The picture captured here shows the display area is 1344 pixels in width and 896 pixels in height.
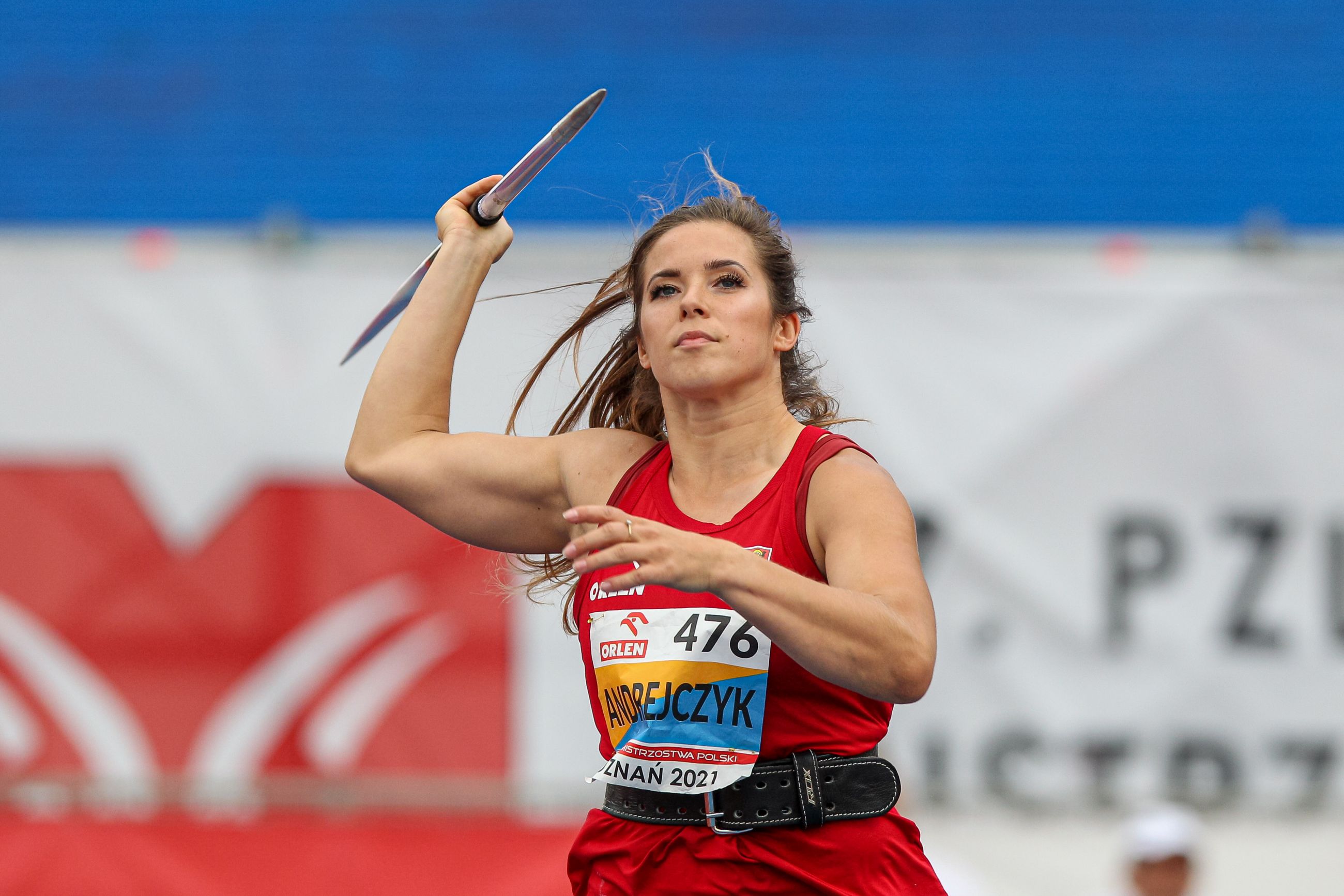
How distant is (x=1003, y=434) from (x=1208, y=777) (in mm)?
1355

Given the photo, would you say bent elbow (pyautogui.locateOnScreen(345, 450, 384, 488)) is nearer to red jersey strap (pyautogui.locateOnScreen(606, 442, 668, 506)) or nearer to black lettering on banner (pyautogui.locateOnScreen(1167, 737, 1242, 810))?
red jersey strap (pyautogui.locateOnScreen(606, 442, 668, 506))

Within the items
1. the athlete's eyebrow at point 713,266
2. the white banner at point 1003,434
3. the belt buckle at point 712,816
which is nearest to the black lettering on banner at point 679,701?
the belt buckle at point 712,816

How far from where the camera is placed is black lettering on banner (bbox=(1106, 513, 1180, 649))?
4793 millimetres

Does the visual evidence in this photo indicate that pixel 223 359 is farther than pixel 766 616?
Yes

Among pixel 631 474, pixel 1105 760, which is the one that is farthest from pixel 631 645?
pixel 1105 760

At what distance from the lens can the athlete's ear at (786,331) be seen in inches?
92.0

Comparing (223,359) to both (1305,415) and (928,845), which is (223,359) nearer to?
(928,845)

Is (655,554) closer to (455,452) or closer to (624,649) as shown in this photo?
(624,649)

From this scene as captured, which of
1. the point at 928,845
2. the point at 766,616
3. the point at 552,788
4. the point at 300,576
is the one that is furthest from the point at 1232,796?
the point at 766,616

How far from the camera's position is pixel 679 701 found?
2025mm

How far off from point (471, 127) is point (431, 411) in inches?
153

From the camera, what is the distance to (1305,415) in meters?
4.88

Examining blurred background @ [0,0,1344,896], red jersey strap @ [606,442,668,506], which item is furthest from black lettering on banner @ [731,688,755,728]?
blurred background @ [0,0,1344,896]

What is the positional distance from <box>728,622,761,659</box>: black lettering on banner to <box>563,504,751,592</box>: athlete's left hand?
25cm
